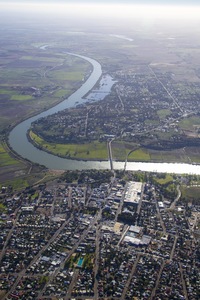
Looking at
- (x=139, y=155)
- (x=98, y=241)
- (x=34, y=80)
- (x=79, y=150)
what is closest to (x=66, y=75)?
(x=34, y=80)

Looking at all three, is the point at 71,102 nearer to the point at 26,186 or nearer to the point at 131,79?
the point at 131,79

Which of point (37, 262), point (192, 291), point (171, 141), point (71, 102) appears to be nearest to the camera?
point (192, 291)

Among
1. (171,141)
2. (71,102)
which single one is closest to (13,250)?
(171,141)

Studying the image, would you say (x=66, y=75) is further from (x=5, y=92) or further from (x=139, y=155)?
(x=139, y=155)

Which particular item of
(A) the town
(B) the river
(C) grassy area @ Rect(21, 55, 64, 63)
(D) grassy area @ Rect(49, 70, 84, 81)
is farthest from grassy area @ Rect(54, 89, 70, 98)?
(A) the town

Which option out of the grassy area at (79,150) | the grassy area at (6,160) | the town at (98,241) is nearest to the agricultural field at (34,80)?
the grassy area at (6,160)

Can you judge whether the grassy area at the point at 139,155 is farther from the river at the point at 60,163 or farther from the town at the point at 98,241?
the town at the point at 98,241

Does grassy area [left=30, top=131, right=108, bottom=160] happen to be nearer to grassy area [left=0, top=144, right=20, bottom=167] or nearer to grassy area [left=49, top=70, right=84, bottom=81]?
grassy area [left=0, top=144, right=20, bottom=167]
